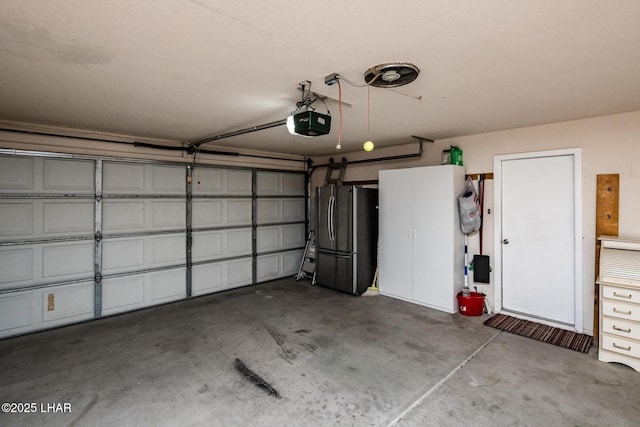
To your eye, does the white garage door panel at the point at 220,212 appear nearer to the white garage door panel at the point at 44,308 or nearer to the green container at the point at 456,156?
the white garage door panel at the point at 44,308

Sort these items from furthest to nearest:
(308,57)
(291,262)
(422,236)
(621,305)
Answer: (291,262), (422,236), (621,305), (308,57)

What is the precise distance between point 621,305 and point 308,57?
139 inches

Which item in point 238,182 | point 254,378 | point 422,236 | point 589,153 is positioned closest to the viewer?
point 254,378

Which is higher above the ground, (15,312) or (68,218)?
(68,218)

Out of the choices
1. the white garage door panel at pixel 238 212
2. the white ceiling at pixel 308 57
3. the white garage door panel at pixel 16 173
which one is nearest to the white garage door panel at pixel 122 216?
the white garage door panel at pixel 16 173

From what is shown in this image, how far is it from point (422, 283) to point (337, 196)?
1.97 meters

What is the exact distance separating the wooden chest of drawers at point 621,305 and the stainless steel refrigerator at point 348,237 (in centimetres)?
302

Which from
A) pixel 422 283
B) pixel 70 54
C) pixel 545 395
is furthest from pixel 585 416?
pixel 70 54

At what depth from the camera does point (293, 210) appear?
21.7ft

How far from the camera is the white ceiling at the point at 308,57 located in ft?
5.14

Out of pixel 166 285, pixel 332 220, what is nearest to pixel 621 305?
pixel 332 220

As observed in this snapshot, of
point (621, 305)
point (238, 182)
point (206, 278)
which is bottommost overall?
point (206, 278)

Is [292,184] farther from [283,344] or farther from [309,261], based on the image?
[283,344]

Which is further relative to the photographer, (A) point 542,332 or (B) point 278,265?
(B) point 278,265
